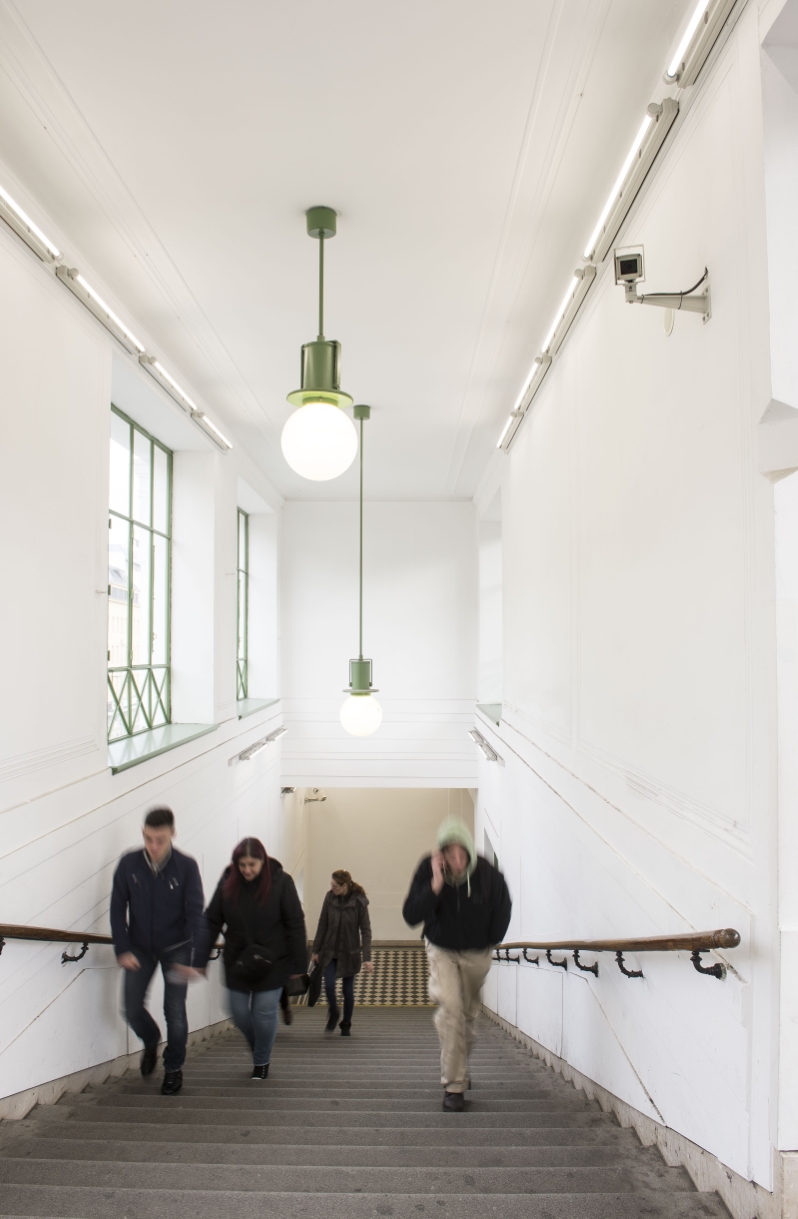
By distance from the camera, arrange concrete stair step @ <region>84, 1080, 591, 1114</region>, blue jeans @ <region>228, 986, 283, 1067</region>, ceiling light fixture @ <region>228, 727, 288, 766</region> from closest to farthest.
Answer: concrete stair step @ <region>84, 1080, 591, 1114</region>
blue jeans @ <region>228, 986, 283, 1067</region>
ceiling light fixture @ <region>228, 727, 288, 766</region>

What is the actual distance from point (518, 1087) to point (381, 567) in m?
7.09

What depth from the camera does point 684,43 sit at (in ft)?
7.64

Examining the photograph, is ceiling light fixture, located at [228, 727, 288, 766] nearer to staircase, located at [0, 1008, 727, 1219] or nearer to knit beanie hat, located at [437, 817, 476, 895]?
staircase, located at [0, 1008, 727, 1219]

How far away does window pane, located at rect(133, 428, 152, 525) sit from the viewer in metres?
5.95

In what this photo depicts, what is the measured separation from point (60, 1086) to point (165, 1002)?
53 centimetres

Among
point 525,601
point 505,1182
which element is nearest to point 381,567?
point 525,601

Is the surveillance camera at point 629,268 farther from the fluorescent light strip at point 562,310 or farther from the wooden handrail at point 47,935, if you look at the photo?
the wooden handrail at point 47,935

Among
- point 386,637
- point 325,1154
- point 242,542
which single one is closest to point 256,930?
point 325,1154

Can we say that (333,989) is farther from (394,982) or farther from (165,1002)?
(394,982)

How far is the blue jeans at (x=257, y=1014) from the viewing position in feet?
12.7

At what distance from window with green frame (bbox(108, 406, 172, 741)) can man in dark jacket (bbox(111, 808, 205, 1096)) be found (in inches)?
69.0

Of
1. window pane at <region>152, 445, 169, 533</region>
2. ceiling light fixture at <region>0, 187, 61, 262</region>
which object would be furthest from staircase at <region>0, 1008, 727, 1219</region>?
window pane at <region>152, 445, 169, 533</region>

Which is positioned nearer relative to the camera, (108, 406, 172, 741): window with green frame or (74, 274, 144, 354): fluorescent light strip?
(74, 274, 144, 354): fluorescent light strip

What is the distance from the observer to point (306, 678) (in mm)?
10398
